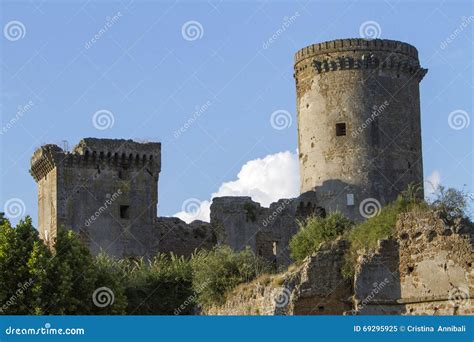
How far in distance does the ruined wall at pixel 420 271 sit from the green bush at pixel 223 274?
4.07 m

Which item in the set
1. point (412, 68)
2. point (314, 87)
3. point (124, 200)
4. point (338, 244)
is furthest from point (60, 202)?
point (338, 244)

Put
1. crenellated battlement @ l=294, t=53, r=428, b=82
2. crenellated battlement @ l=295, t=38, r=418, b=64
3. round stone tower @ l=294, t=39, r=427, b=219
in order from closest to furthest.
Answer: round stone tower @ l=294, t=39, r=427, b=219 → crenellated battlement @ l=294, t=53, r=428, b=82 → crenellated battlement @ l=295, t=38, r=418, b=64

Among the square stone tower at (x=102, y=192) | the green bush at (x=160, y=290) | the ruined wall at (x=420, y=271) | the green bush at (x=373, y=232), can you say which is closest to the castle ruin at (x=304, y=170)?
the square stone tower at (x=102, y=192)

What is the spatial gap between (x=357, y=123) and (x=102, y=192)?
400 inches

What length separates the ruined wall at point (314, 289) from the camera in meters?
25.3

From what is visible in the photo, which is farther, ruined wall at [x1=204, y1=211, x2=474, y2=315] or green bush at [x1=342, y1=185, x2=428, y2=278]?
green bush at [x1=342, y1=185, x2=428, y2=278]

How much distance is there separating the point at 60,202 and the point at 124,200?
8.31 ft

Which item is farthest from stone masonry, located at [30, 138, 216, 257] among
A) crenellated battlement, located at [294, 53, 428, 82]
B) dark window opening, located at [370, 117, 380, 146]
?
dark window opening, located at [370, 117, 380, 146]

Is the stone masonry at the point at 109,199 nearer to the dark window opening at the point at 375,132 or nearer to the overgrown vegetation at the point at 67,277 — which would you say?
the dark window opening at the point at 375,132

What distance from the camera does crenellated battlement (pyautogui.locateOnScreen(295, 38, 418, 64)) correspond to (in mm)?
47344

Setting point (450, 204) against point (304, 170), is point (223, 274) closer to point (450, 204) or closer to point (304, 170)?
point (450, 204)

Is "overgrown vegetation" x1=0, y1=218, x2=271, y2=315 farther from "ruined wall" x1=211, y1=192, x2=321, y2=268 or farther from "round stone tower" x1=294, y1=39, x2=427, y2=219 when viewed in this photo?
"round stone tower" x1=294, y1=39, x2=427, y2=219

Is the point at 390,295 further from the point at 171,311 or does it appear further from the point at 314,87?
the point at 314,87

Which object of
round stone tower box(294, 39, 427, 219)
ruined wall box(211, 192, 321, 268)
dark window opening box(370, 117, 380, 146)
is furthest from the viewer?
dark window opening box(370, 117, 380, 146)
